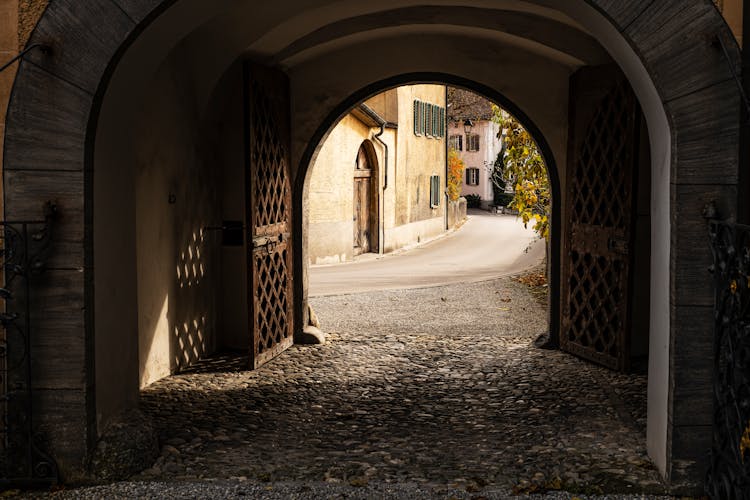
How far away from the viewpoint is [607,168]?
26.7ft

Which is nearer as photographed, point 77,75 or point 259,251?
point 77,75

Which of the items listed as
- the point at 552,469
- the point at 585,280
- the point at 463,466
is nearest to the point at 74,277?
the point at 463,466

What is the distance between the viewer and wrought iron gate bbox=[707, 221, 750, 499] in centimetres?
412

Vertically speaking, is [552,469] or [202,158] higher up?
[202,158]

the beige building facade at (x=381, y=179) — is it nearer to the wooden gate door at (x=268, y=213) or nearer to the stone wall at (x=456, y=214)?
the stone wall at (x=456, y=214)

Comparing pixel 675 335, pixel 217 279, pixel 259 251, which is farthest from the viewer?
pixel 217 279

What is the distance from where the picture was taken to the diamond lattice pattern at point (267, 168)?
26.6 feet

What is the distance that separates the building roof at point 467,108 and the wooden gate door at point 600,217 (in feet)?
115

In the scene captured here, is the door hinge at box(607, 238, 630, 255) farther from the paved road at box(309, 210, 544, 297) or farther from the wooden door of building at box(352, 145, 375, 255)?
the wooden door of building at box(352, 145, 375, 255)

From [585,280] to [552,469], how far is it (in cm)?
352

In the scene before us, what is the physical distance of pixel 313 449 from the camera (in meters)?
5.81

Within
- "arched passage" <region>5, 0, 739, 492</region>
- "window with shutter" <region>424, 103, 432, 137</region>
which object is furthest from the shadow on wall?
"window with shutter" <region>424, 103, 432, 137</region>

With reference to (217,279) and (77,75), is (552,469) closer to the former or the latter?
(77,75)

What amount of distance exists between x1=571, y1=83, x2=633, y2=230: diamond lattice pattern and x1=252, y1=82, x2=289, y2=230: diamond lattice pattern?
2848 millimetres
